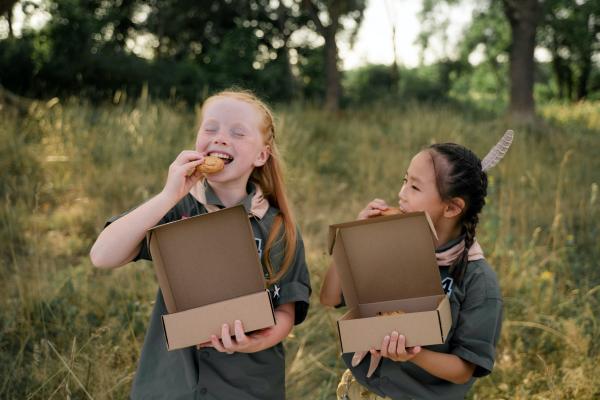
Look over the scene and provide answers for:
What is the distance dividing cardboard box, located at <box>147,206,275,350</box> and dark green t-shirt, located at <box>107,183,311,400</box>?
0.52ft

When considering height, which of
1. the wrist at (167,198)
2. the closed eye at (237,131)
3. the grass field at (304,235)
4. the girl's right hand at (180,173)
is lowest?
the grass field at (304,235)

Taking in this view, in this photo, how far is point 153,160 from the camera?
590 centimetres

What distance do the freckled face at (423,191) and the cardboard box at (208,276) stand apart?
1.61 feet

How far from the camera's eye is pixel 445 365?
4.95ft

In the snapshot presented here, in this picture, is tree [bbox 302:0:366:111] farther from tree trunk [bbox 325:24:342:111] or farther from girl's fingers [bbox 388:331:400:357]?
girl's fingers [bbox 388:331:400:357]

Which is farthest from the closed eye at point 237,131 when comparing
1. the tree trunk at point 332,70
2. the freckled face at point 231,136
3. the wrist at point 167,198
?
the tree trunk at point 332,70

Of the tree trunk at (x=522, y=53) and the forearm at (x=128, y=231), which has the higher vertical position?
the tree trunk at (x=522, y=53)

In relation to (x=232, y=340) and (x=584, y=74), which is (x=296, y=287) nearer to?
(x=232, y=340)

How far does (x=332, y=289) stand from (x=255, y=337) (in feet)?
1.19

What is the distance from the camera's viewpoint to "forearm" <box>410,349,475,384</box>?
1.48 meters

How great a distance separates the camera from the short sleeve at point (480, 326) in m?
1.52

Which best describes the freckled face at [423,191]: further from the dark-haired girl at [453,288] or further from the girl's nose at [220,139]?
the girl's nose at [220,139]

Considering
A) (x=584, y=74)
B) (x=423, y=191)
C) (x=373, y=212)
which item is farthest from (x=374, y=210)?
(x=584, y=74)

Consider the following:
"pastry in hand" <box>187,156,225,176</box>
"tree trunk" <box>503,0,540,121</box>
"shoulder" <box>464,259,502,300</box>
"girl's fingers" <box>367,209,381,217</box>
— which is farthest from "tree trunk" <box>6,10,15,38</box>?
"shoulder" <box>464,259,502,300</box>
